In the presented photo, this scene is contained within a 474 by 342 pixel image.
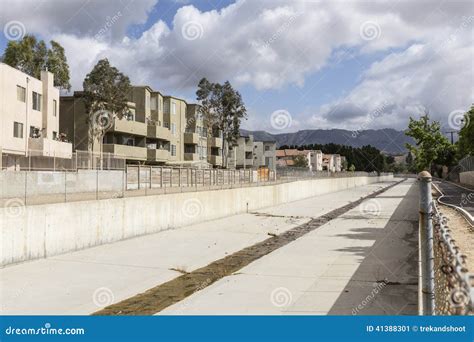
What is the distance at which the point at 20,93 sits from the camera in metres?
38.3

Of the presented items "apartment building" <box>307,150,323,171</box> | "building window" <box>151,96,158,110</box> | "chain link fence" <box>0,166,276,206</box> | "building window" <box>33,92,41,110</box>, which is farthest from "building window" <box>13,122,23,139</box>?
"apartment building" <box>307,150,323,171</box>

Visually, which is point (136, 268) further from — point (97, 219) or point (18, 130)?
point (18, 130)

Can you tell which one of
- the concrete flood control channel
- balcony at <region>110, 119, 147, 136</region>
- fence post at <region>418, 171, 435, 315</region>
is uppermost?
balcony at <region>110, 119, 147, 136</region>

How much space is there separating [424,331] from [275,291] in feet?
18.7

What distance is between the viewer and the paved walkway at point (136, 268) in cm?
1033

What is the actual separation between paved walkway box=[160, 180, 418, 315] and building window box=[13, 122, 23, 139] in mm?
26117

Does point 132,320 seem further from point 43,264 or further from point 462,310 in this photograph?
point 43,264

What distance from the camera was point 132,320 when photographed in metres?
7.96

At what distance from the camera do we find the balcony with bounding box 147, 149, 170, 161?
58.2 metres

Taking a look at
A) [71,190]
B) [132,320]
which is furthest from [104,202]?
[132,320]

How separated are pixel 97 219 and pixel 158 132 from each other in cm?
4367

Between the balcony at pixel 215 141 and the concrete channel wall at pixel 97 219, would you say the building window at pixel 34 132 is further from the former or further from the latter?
the balcony at pixel 215 141

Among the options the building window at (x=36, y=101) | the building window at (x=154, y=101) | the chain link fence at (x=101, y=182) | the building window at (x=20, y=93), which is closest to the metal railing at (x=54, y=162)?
the chain link fence at (x=101, y=182)

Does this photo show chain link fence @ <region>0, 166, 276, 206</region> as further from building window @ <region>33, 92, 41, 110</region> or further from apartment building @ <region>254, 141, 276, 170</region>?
apartment building @ <region>254, 141, 276, 170</region>
